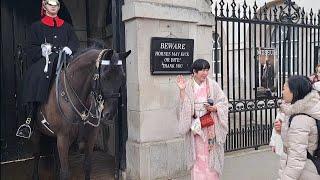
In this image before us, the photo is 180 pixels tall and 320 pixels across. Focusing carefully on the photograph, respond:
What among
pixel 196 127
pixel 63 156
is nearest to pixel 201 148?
pixel 196 127

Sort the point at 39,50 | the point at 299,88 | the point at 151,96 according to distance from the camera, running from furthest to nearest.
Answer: the point at 151,96
the point at 39,50
the point at 299,88

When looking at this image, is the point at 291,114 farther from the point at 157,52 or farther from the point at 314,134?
the point at 157,52

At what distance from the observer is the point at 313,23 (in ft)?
32.3

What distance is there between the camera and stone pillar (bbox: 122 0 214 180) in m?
5.94

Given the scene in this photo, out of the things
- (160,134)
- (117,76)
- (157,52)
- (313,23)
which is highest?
(313,23)

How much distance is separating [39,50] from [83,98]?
1169 mm

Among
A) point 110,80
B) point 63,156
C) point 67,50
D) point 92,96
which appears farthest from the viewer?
point 67,50

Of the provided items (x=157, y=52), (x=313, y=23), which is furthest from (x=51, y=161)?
(x=313, y=23)

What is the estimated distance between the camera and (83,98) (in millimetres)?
4828

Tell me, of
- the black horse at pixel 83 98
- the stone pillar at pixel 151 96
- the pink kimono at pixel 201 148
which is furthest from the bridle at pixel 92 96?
the stone pillar at pixel 151 96

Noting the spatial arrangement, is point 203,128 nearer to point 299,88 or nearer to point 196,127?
point 196,127

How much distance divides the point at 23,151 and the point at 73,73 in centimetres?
315

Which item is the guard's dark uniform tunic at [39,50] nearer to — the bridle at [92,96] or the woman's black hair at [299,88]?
the bridle at [92,96]

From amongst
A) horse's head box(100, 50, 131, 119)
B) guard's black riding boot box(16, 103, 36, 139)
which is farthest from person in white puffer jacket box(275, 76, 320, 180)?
guard's black riding boot box(16, 103, 36, 139)
